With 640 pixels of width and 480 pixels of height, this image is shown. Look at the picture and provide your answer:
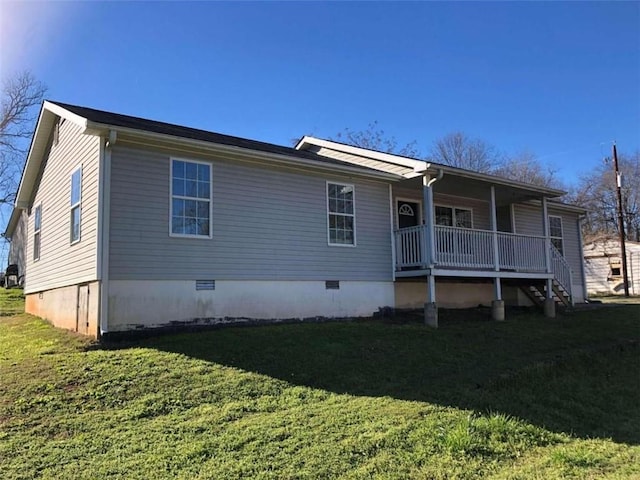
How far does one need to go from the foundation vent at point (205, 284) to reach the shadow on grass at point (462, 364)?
37.1 inches

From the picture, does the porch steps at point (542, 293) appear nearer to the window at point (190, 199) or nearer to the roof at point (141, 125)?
the roof at point (141, 125)

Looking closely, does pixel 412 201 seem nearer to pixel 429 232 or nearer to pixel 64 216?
pixel 429 232

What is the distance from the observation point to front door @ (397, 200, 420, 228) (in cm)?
1447

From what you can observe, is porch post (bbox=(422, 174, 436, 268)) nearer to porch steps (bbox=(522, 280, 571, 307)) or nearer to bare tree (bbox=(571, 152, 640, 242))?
porch steps (bbox=(522, 280, 571, 307))

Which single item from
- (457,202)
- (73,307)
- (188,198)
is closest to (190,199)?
(188,198)

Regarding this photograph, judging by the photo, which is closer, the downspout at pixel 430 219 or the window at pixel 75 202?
the window at pixel 75 202

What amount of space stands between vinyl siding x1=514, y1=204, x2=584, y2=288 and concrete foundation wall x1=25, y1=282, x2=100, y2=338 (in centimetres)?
1375

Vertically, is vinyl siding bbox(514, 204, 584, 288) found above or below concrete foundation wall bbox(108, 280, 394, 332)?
above

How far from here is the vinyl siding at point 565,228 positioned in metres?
17.6

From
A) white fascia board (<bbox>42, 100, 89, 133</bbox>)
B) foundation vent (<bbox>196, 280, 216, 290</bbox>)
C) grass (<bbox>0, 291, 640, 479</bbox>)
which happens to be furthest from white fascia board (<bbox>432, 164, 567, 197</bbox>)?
white fascia board (<bbox>42, 100, 89, 133</bbox>)

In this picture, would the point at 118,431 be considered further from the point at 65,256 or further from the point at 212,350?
the point at 65,256

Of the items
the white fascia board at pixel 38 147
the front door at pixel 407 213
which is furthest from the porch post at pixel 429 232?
the white fascia board at pixel 38 147

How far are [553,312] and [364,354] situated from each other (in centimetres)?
829

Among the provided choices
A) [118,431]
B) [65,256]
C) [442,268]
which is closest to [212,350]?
[118,431]
